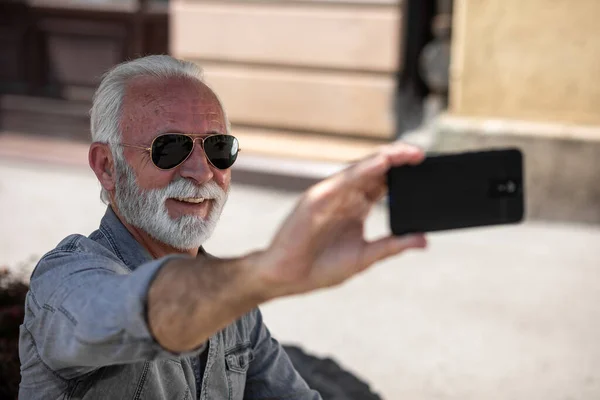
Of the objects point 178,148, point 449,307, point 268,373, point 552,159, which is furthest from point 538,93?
point 178,148

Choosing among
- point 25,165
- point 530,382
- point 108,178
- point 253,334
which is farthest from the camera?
point 25,165

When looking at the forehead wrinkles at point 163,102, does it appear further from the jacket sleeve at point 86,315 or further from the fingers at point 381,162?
the fingers at point 381,162

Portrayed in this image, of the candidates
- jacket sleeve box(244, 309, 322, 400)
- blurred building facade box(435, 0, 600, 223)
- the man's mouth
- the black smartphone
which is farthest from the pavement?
the black smartphone

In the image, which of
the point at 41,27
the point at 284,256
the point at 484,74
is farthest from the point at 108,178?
the point at 41,27

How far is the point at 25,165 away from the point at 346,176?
7.02 meters

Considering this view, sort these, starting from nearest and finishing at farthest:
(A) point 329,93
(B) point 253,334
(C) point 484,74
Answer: (B) point 253,334 < (C) point 484,74 < (A) point 329,93

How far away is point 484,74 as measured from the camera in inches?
239

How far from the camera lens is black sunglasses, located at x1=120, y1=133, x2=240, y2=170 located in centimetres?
177

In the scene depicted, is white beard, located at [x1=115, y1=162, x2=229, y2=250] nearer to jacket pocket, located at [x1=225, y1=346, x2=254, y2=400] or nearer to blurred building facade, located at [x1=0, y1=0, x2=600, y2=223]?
jacket pocket, located at [x1=225, y1=346, x2=254, y2=400]

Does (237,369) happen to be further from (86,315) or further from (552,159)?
(552,159)

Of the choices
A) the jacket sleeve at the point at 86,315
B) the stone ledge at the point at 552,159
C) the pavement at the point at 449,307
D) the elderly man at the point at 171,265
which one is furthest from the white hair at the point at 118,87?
Answer: the stone ledge at the point at 552,159

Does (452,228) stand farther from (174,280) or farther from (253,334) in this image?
(253,334)

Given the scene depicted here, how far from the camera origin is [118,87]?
71.3 inches

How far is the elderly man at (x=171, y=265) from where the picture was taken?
1.13 metres
